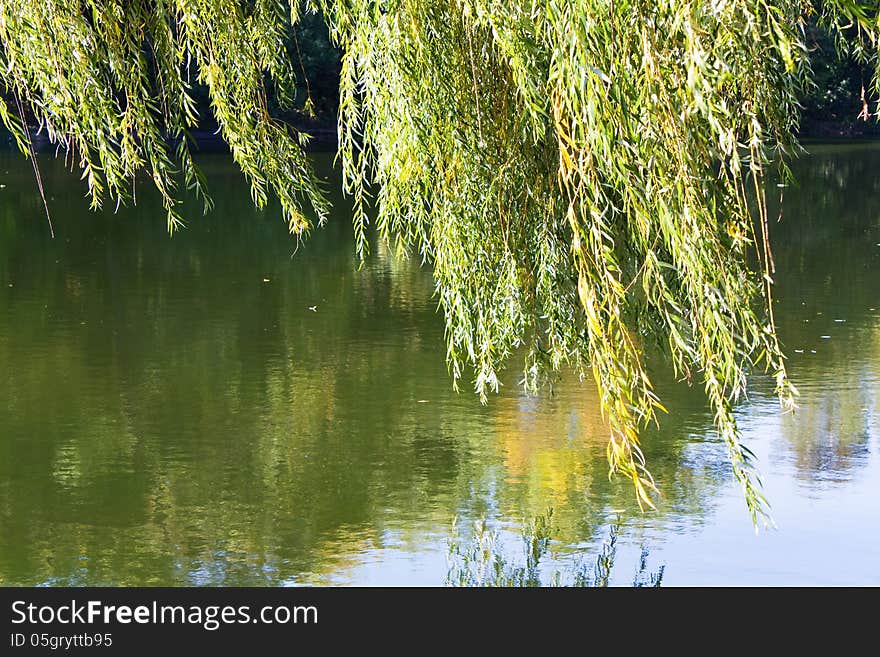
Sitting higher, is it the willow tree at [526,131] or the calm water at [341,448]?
the willow tree at [526,131]

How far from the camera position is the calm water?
5156mm

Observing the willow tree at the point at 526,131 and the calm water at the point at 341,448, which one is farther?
the calm water at the point at 341,448

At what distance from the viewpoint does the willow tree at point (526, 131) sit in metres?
2.71

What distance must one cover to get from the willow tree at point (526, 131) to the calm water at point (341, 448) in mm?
1351

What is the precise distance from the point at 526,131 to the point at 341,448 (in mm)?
3311

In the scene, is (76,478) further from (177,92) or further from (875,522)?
(875,522)

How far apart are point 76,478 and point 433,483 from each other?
5.68 feet

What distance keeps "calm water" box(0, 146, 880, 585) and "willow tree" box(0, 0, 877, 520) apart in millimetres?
1351

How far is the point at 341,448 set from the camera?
6.67m

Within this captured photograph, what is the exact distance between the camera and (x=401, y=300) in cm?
Result: 1109

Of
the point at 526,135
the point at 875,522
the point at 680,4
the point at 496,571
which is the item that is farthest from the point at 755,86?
the point at 875,522

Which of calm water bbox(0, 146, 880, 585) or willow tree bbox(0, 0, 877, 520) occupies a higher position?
willow tree bbox(0, 0, 877, 520)

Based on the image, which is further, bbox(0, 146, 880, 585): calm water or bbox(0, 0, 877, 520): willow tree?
bbox(0, 146, 880, 585): calm water

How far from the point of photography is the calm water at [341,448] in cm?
516
